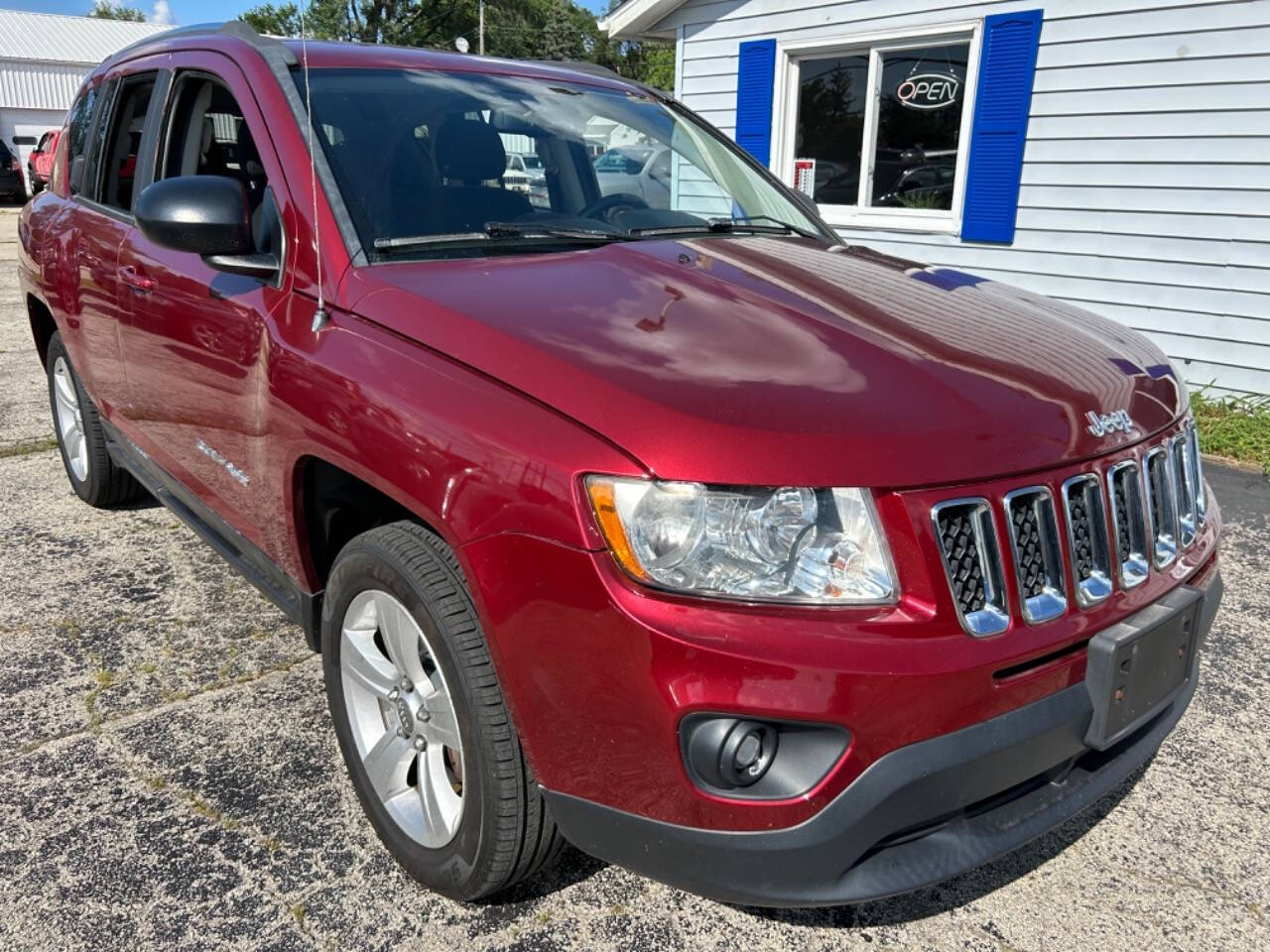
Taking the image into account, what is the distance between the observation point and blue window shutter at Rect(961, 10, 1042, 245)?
22.9ft

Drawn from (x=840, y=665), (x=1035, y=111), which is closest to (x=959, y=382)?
(x=840, y=665)

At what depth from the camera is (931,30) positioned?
24.3ft

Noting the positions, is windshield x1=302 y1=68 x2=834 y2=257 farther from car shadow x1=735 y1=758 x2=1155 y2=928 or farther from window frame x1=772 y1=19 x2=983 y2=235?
window frame x1=772 y1=19 x2=983 y2=235

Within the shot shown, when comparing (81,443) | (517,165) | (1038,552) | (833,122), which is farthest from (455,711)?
(833,122)

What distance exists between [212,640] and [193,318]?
115 cm

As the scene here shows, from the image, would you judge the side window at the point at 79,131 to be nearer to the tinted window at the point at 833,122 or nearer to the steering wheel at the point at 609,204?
the steering wheel at the point at 609,204

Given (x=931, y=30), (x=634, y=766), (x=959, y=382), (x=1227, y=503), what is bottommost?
(x=1227, y=503)

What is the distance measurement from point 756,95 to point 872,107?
3.65ft


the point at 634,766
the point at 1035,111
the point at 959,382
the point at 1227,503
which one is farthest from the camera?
the point at 1035,111

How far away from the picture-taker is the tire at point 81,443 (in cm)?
429

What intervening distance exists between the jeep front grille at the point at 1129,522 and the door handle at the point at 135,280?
2.76 m

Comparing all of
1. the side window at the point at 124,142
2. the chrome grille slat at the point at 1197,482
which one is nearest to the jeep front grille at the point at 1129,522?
the chrome grille slat at the point at 1197,482

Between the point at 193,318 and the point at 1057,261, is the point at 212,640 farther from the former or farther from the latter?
the point at 1057,261

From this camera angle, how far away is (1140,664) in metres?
1.90
